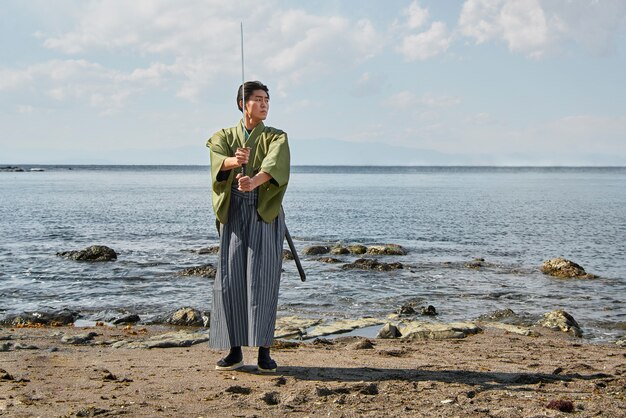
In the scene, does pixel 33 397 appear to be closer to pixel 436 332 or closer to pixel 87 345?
pixel 87 345

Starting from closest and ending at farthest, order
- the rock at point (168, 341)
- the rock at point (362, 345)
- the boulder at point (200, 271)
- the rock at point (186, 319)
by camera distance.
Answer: the rock at point (362, 345), the rock at point (168, 341), the rock at point (186, 319), the boulder at point (200, 271)

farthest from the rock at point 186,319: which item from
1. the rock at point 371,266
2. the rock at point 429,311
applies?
the rock at point 371,266

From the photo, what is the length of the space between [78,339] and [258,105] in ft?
14.5

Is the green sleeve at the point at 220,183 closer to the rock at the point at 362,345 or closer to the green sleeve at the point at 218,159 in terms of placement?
the green sleeve at the point at 218,159

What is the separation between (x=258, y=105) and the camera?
6.85 m

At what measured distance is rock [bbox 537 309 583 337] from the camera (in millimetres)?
10750

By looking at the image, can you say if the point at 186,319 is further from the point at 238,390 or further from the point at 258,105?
the point at 258,105

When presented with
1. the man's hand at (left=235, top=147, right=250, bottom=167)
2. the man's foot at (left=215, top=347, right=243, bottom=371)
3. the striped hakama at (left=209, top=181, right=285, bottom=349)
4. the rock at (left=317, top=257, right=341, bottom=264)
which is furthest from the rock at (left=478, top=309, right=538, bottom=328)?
the rock at (left=317, top=257, right=341, bottom=264)

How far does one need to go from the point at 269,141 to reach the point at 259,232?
873 mm

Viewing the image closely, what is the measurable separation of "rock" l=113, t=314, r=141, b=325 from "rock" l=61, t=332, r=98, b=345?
5.53 ft

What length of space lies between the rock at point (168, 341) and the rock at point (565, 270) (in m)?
11.2

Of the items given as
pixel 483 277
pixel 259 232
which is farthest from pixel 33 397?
pixel 483 277

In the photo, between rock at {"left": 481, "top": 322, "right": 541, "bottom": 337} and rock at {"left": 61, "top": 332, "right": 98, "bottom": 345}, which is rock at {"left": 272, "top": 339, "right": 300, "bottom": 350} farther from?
rock at {"left": 481, "top": 322, "right": 541, "bottom": 337}

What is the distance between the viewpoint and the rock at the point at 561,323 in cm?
1075
